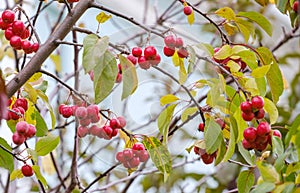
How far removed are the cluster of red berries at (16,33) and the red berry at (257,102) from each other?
0.99ft

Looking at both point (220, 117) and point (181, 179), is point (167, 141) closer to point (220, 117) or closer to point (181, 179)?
point (220, 117)

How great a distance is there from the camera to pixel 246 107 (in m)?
0.72

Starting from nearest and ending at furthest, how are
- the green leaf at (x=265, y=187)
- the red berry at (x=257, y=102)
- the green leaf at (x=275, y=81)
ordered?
the green leaf at (x=265, y=187) → the red berry at (x=257, y=102) → the green leaf at (x=275, y=81)

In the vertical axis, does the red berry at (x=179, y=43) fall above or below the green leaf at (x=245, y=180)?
above

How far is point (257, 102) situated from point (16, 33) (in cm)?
34

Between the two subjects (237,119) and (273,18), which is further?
(273,18)

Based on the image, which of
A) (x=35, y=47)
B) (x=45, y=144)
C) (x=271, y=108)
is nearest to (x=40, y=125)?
(x=45, y=144)

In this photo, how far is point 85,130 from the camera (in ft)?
2.60

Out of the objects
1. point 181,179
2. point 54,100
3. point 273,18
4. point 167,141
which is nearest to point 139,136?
point 167,141

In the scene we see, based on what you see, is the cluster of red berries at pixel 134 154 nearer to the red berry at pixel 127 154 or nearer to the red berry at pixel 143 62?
the red berry at pixel 127 154

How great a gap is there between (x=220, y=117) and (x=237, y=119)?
23 mm

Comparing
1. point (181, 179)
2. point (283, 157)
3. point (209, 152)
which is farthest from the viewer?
point (181, 179)

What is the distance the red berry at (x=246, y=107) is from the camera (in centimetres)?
72

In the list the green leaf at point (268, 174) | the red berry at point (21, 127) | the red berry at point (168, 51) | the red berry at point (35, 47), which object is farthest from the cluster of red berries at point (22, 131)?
the green leaf at point (268, 174)
